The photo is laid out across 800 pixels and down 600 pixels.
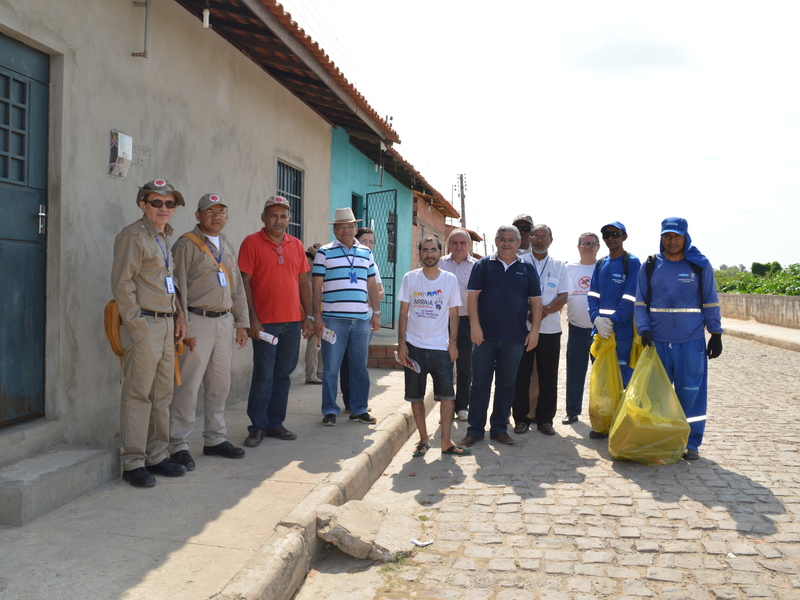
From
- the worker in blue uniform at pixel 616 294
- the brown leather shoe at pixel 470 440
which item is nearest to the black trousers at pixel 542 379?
the worker in blue uniform at pixel 616 294

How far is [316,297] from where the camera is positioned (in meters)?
6.18

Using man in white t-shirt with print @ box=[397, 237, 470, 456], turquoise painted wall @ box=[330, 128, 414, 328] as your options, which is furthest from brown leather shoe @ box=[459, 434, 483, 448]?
turquoise painted wall @ box=[330, 128, 414, 328]

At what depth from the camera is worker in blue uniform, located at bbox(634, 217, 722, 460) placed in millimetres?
5562

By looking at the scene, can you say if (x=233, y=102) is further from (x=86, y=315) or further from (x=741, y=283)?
(x=741, y=283)

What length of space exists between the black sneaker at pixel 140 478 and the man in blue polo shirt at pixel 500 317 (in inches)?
108

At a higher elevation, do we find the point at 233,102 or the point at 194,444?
the point at 233,102

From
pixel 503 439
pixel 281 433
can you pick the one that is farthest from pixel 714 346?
pixel 281 433

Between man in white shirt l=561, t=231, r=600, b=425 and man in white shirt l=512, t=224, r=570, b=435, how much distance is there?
23 centimetres

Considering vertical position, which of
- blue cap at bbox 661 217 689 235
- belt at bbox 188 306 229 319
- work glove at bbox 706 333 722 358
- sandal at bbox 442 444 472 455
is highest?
blue cap at bbox 661 217 689 235

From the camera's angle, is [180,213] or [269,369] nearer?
[269,369]

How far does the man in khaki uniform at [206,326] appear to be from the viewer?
4746 millimetres

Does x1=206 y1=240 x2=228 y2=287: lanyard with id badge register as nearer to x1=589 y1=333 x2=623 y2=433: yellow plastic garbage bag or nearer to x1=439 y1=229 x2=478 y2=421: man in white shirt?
x1=439 y1=229 x2=478 y2=421: man in white shirt

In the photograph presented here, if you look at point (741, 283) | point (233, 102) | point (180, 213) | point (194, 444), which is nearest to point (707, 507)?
point (194, 444)

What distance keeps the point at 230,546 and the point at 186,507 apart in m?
0.65
